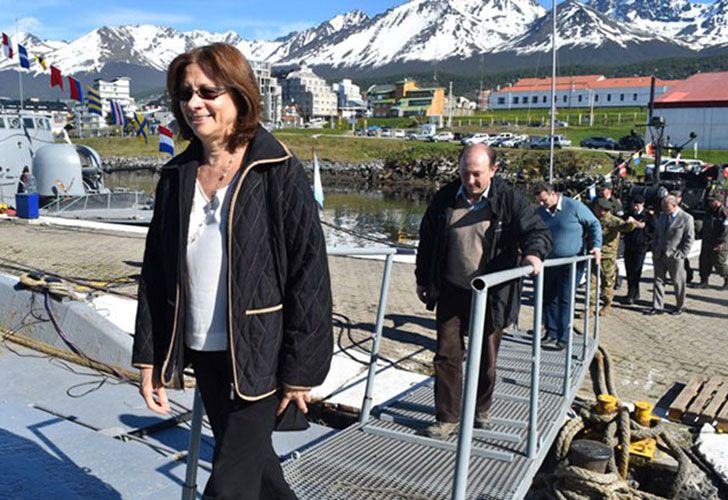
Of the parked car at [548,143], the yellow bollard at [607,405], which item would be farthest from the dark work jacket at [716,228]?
Answer: the parked car at [548,143]

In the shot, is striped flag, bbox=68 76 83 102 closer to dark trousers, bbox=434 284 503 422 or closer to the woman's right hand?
dark trousers, bbox=434 284 503 422

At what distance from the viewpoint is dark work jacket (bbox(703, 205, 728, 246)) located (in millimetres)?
10821

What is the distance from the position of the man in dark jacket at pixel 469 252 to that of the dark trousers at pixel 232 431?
1.83 meters

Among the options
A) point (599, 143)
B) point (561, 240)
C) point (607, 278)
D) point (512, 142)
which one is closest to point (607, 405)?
point (561, 240)

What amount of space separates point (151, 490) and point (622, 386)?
4400 millimetres

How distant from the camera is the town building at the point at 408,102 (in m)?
129

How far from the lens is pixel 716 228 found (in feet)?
35.8

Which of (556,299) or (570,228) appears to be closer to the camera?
(556,299)

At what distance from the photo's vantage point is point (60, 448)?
3.75 meters

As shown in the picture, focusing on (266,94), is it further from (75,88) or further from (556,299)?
(75,88)

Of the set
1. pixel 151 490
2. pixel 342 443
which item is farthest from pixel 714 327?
pixel 151 490

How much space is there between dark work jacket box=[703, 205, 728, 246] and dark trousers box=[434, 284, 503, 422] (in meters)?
8.32

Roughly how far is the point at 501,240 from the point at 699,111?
54.4 metres

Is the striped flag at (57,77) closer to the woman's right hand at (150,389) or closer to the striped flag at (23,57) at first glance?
the striped flag at (23,57)
